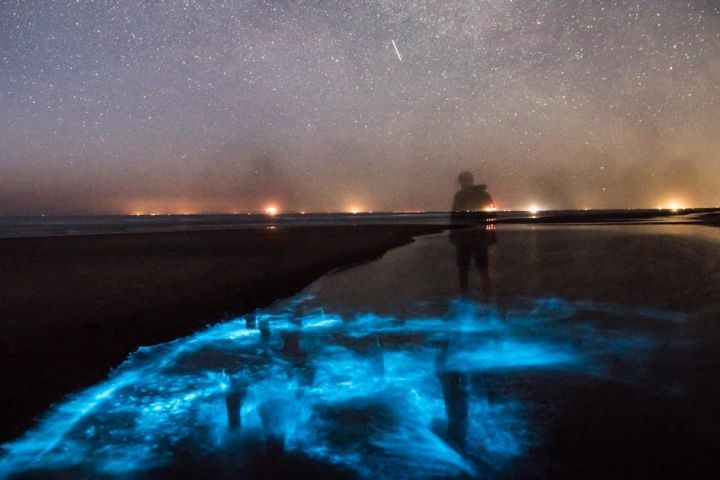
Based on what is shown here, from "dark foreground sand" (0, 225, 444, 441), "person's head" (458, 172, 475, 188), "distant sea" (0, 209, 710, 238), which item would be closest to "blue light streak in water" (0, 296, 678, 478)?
"dark foreground sand" (0, 225, 444, 441)

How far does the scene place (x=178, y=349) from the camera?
518 centimetres

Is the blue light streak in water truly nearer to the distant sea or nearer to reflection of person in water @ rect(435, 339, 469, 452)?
reflection of person in water @ rect(435, 339, 469, 452)

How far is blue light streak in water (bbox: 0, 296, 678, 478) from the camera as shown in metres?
2.90

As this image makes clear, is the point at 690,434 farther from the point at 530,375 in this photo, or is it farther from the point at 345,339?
the point at 345,339

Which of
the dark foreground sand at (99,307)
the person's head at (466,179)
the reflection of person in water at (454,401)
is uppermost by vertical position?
the person's head at (466,179)

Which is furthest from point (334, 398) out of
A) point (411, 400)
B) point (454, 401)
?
point (454, 401)

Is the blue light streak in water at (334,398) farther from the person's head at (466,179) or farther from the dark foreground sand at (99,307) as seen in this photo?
the person's head at (466,179)

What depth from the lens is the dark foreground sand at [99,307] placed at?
4.07 m

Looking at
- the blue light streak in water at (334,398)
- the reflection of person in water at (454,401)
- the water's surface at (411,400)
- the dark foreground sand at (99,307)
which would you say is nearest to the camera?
the water's surface at (411,400)

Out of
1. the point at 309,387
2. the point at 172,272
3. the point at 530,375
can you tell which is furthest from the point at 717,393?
the point at 172,272

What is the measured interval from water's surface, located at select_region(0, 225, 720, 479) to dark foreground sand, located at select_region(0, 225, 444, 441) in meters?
0.33

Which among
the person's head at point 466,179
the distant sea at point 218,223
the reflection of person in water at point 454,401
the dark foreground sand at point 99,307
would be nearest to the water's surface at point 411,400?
the reflection of person in water at point 454,401

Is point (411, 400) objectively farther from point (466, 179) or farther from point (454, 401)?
point (466, 179)

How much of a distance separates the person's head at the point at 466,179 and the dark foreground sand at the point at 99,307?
13.3 ft
